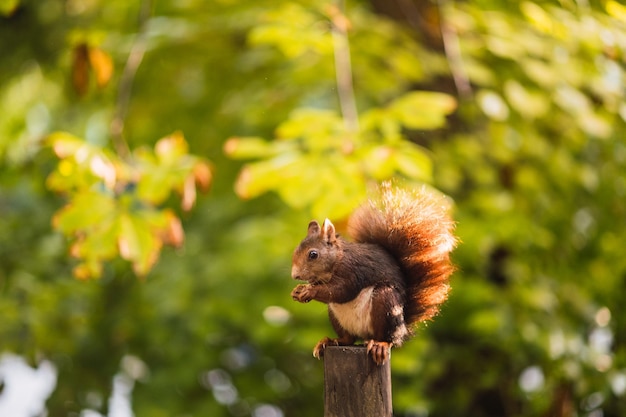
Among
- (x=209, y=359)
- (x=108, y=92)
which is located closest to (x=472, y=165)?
(x=209, y=359)

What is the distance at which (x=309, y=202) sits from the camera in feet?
7.93

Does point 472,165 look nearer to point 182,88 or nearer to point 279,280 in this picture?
point 279,280

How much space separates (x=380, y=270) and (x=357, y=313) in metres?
0.08

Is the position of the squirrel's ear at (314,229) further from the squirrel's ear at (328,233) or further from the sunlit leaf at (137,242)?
the sunlit leaf at (137,242)

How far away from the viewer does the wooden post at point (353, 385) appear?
4.16 feet

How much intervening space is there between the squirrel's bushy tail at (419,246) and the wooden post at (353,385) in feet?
0.42

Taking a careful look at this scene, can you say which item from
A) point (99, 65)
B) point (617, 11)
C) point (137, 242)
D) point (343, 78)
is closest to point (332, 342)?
point (137, 242)

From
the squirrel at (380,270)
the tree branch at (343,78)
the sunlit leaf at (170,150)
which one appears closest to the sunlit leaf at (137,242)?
the sunlit leaf at (170,150)

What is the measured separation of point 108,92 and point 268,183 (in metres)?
2.66

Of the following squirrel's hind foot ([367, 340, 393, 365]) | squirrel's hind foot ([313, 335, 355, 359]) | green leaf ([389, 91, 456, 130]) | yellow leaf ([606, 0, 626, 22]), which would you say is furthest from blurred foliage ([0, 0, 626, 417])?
squirrel's hind foot ([367, 340, 393, 365])

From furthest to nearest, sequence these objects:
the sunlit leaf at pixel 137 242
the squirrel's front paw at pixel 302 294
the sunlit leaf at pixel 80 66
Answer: the sunlit leaf at pixel 80 66 → the sunlit leaf at pixel 137 242 → the squirrel's front paw at pixel 302 294

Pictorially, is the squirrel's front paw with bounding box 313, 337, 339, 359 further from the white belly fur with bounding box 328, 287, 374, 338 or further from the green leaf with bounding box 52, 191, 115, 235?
the green leaf with bounding box 52, 191, 115, 235

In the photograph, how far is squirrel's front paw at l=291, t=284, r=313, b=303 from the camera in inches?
47.6

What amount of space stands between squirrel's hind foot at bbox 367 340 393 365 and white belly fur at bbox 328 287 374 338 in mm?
45
